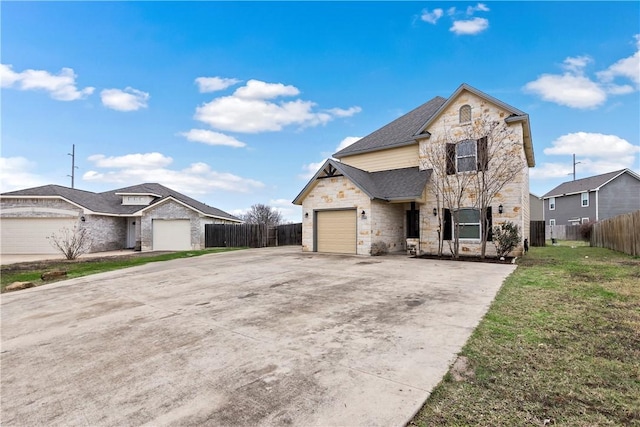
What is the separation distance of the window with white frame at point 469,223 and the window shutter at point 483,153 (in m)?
1.99

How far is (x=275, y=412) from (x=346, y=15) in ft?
52.6

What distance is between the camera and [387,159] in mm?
16734

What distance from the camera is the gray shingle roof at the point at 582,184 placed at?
28.1 metres

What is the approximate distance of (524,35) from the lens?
13.5m

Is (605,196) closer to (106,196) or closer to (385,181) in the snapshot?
(385,181)

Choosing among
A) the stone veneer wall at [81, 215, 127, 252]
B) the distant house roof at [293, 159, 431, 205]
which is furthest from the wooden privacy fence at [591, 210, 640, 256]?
the stone veneer wall at [81, 215, 127, 252]

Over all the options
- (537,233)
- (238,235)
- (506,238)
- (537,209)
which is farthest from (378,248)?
(537,209)

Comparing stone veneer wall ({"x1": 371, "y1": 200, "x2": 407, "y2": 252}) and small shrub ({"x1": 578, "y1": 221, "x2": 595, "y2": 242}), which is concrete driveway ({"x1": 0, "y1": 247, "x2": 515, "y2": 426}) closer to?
stone veneer wall ({"x1": 371, "y1": 200, "x2": 407, "y2": 252})

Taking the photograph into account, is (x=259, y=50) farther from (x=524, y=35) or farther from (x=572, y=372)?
(x=572, y=372)

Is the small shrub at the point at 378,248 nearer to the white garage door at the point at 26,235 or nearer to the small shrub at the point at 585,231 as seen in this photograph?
the small shrub at the point at 585,231

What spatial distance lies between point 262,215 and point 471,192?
36785mm

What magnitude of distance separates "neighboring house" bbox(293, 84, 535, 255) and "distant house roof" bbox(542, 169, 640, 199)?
60.0ft

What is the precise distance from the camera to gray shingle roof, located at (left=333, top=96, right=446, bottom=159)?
53.4 feet

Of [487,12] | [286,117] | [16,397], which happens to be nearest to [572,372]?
[16,397]
